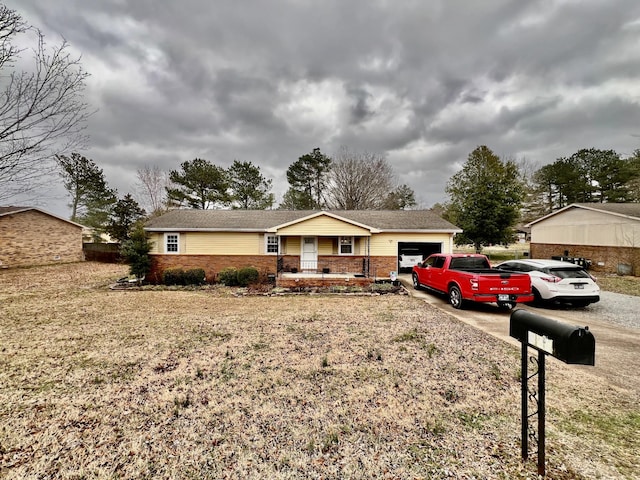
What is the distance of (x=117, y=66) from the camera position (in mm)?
8789

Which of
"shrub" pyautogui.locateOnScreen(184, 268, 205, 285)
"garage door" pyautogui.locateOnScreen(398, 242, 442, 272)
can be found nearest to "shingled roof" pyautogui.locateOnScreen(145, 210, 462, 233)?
"garage door" pyautogui.locateOnScreen(398, 242, 442, 272)

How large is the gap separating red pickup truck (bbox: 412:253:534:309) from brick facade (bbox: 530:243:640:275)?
41.8ft

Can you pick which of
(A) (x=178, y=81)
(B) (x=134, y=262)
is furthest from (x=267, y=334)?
(A) (x=178, y=81)

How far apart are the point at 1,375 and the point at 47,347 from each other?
4.09ft

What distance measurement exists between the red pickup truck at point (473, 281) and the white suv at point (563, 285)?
3.29ft

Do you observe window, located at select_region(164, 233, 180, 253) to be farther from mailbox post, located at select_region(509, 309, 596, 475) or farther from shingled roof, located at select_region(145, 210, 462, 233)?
mailbox post, located at select_region(509, 309, 596, 475)

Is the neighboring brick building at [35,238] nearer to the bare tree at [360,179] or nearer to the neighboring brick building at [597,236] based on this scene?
the bare tree at [360,179]

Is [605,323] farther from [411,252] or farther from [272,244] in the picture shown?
[272,244]

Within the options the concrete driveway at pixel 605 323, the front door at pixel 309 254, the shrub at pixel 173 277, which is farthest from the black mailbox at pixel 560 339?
the shrub at pixel 173 277

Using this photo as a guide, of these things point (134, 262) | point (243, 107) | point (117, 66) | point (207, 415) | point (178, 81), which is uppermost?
point (243, 107)

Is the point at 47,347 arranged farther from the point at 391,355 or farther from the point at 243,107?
the point at 243,107

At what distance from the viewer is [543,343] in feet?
7.14

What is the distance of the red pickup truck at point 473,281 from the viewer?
8242mm

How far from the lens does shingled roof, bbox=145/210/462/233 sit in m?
15.1
